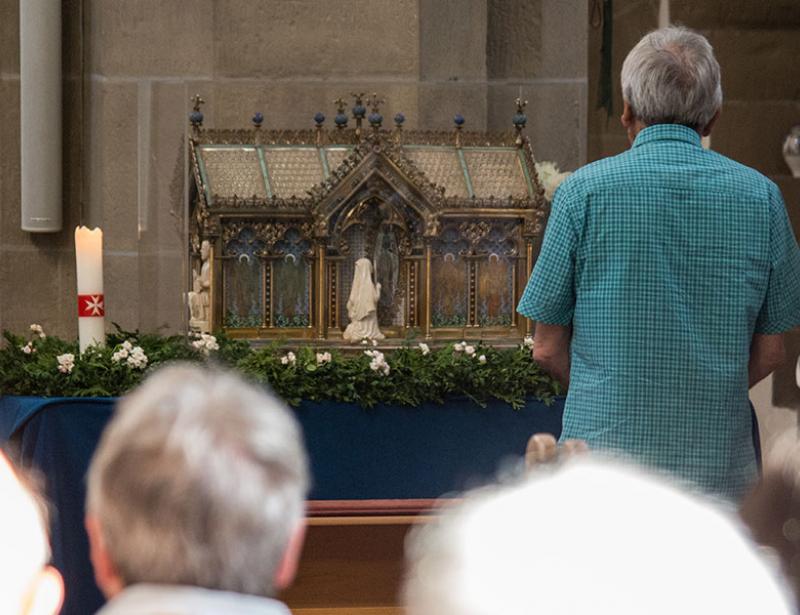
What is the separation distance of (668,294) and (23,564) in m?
2.26

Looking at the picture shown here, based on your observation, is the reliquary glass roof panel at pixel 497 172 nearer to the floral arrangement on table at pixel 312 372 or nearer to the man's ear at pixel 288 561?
the floral arrangement on table at pixel 312 372

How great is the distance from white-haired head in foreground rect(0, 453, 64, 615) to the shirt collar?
2.33m

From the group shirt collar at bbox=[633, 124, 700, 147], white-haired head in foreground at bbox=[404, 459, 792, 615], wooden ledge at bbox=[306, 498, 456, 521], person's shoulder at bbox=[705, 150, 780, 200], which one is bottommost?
wooden ledge at bbox=[306, 498, 456, 521]

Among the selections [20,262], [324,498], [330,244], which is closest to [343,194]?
[330,244]

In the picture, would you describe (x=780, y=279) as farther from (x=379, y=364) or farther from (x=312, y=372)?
(x=312, y=372)

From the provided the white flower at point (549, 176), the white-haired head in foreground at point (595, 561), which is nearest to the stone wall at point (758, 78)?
the white flower at point (549, 176)

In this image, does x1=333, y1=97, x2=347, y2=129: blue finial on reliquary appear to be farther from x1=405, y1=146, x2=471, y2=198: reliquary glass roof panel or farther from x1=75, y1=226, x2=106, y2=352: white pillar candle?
x1=75, y1=226, x2=106, y2=352: white pillar candle

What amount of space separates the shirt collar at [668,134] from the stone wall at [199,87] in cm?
215

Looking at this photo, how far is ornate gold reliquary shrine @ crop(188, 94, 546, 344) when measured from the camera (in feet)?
17.8

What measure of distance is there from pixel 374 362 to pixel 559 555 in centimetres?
383

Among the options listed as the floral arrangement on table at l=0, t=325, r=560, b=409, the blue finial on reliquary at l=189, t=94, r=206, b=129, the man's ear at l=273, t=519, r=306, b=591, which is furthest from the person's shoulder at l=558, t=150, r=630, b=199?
the blue finial on reliquary at l=189, t=94, r=206, b=129

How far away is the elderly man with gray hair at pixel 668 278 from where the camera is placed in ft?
11.0

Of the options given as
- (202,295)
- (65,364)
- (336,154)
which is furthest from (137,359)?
(336,154)

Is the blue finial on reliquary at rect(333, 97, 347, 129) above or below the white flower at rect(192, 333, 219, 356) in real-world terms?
above
